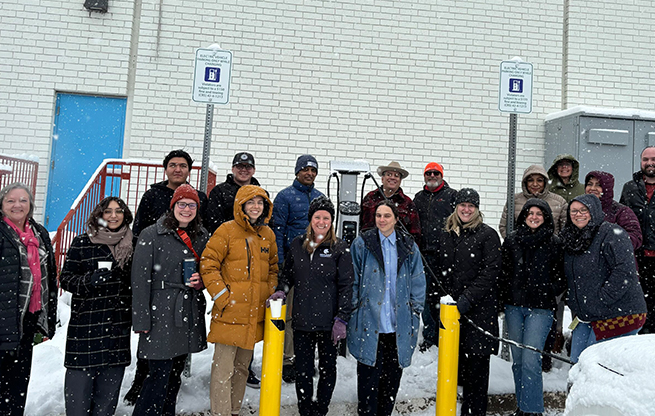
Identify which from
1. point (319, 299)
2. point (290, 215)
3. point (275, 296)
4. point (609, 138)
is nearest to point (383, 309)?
point (319, 299)

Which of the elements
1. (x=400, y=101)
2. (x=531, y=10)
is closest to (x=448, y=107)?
(x=400, y=101)

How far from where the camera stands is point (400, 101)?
7793mm

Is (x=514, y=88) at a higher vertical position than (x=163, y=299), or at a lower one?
higher

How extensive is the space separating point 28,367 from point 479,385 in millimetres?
3349

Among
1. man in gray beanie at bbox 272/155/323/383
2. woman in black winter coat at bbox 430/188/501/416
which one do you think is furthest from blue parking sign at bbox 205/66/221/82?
woman in black winter coat at bbox 430/188/501/416

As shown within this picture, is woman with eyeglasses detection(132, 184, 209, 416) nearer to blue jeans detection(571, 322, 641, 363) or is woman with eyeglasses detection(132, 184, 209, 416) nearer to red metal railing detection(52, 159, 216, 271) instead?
red metal railing detection(52, 159, 216, 271)

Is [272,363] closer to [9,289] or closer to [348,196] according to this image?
[348,196]

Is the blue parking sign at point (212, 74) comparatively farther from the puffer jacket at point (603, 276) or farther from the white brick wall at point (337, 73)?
the white brick wall at point (337, 73)

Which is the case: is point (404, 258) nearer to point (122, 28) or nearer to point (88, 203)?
point (88, 203)

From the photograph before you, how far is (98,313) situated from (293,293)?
1.39 metres

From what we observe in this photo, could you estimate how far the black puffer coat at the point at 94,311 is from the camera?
2924mm

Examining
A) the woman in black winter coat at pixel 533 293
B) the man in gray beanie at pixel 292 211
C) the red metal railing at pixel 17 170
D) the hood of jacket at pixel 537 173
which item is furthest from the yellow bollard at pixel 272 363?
the red metal railing at pixel 17 170

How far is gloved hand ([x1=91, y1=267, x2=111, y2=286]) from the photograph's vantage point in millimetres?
2914

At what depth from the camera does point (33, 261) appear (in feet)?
10.0
